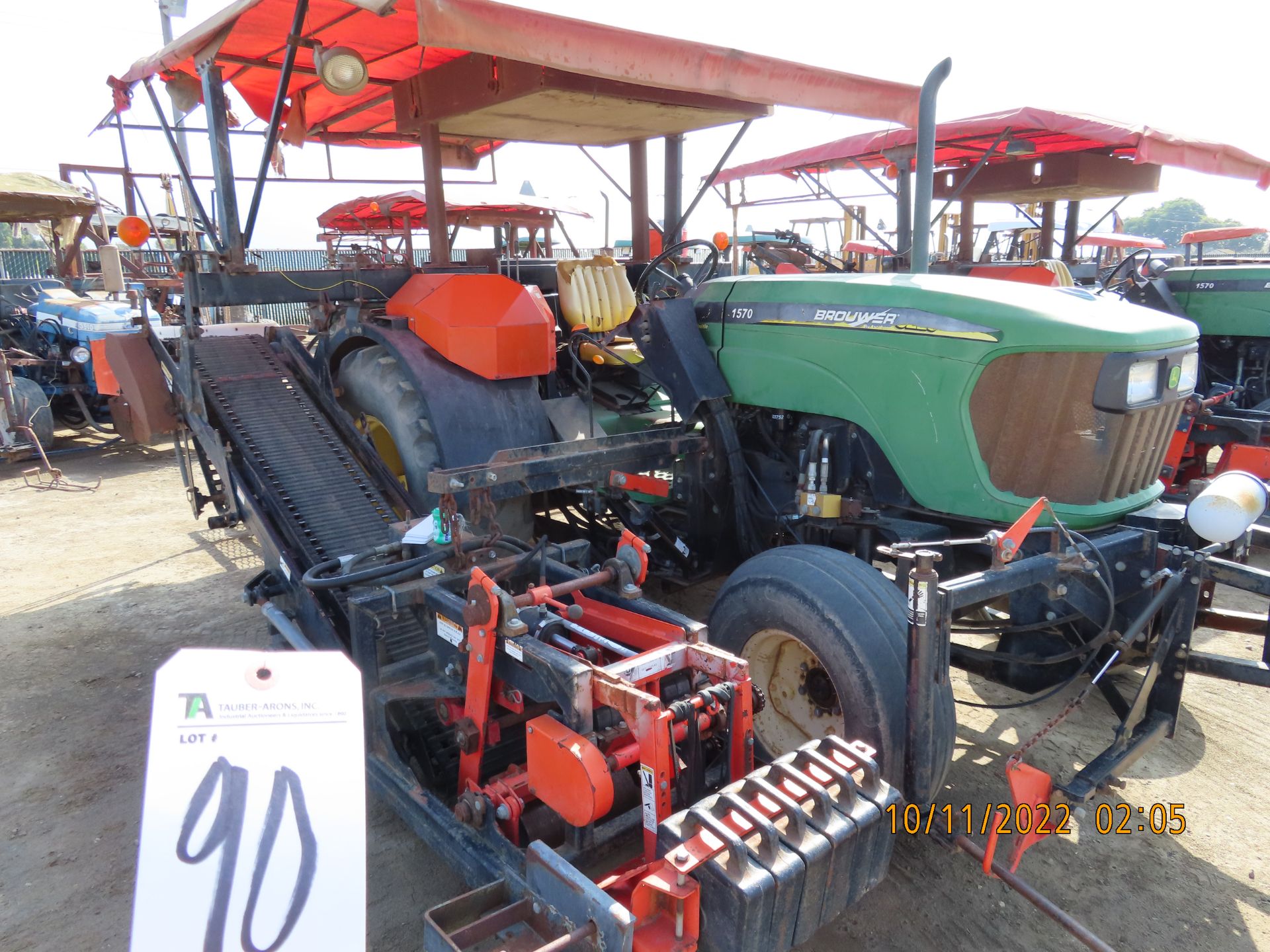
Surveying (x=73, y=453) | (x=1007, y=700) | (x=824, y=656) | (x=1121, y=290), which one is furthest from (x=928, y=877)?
(x=73, y=453)

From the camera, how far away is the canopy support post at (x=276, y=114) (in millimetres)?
3002

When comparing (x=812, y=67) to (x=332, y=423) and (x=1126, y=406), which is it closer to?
(x=1126, y=406)

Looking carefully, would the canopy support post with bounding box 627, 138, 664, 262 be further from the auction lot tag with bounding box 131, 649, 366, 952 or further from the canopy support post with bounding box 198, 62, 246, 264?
the auction lot tag with bounding box 131, 649, 366, 952

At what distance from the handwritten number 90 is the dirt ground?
1015 millimetres

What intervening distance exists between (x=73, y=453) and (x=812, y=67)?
26.0 feet

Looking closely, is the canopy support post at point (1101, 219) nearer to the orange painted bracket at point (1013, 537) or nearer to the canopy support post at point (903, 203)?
the canopy support post at point (903, 203)

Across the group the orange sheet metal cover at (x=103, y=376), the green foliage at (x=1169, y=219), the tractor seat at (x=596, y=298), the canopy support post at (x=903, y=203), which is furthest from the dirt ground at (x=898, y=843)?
the green foliage at (x=1169, y=219)

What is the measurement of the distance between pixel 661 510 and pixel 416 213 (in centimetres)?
1503

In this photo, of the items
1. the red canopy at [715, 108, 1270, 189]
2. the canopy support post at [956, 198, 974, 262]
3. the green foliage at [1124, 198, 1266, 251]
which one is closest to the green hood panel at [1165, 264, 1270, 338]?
the red canopy at [715, 108, 1270, 189]

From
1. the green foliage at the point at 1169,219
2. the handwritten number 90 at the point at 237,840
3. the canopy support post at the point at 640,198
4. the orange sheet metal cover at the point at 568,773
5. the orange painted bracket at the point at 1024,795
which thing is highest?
the green foliage at the point at 1169,219

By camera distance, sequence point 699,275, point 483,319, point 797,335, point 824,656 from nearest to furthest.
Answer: point 824,656, point 797,335, point 483,319, point 699,275

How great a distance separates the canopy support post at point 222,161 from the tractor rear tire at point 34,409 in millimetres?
5684

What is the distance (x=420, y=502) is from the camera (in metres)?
3.35

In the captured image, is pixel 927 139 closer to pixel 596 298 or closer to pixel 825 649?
pixel 596 298
